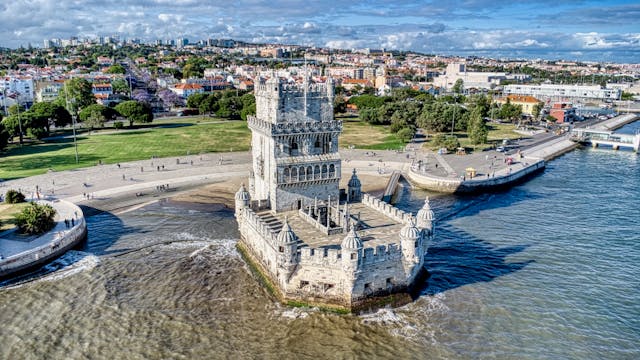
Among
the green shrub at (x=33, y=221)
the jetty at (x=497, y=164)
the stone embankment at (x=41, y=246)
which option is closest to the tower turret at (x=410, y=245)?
the stone embankment at (x=41, y=246)

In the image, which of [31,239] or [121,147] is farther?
[121,147]

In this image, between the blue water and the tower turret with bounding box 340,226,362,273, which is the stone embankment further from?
the blue water

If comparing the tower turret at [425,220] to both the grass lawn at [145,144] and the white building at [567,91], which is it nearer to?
the grass lawn at [145,144]

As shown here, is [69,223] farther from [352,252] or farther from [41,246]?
[352,252]

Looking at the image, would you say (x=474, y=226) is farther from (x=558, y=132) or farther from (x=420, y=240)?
(x=558, y=132)

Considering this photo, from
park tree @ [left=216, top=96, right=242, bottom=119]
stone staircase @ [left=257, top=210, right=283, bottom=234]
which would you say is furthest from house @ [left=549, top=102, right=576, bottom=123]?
stone staircase @ [left=257, top=210, right=283, bottom=234]

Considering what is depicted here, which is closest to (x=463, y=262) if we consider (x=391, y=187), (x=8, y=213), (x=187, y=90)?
(x=391, y=187)
